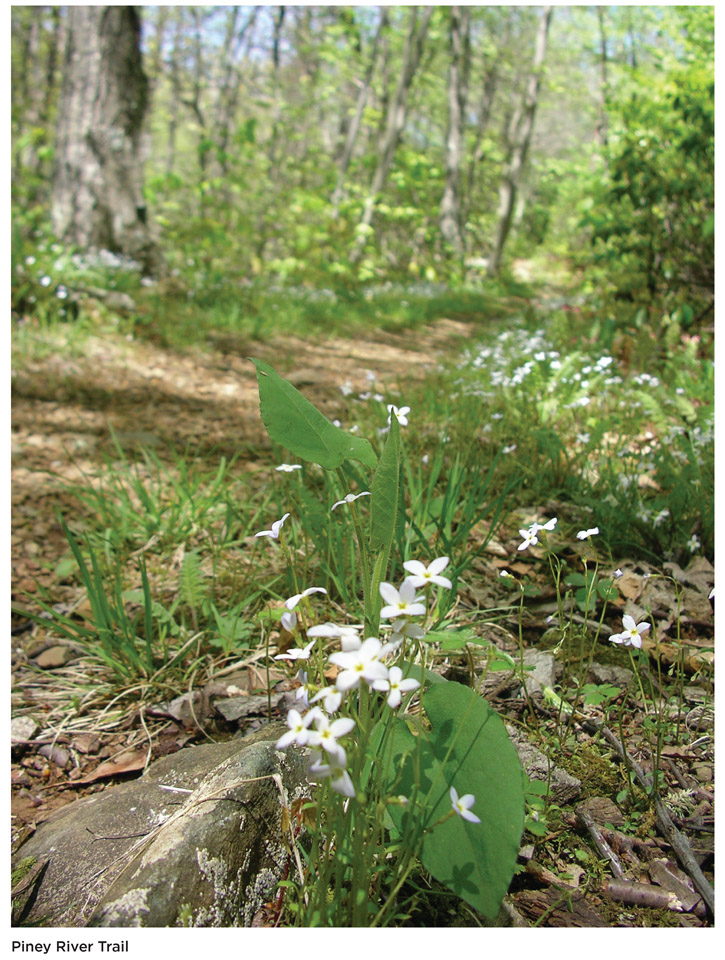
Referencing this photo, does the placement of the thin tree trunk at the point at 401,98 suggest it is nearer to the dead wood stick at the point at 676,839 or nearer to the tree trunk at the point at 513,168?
the tree trunk at the point at 513,168

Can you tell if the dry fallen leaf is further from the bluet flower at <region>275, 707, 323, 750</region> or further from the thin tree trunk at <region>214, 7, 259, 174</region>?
the thin tree trunk at <region>214, 7, 259, 174</region>

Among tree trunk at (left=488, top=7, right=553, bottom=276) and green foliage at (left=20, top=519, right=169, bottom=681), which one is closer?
green foliage at (left=20, top=519, right=169, bottom=681)

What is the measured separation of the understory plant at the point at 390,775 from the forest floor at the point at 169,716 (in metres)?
0.19

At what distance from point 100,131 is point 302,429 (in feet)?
19.2

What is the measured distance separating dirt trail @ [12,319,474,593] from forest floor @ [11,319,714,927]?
0.5 inches

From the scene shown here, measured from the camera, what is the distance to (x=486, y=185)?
24469 millimetres

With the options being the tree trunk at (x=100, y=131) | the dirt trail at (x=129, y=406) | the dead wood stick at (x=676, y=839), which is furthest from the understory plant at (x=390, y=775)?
the tree trunk at (x=100, y=131)

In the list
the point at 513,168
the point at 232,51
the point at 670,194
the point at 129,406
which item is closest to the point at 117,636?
the point at 129,406

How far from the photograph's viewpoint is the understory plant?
2.72ft

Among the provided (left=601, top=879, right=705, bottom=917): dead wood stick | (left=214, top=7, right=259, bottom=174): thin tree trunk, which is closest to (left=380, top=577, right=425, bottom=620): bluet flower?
(left=601, top=879, right=705, bottom=917): dead wood stick

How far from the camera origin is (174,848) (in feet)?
3.17

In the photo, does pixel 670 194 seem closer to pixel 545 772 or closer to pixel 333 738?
pixel 545 772

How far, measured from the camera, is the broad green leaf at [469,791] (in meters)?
0.90
